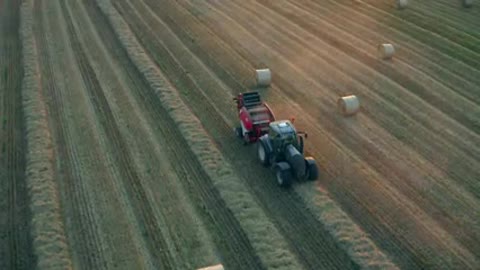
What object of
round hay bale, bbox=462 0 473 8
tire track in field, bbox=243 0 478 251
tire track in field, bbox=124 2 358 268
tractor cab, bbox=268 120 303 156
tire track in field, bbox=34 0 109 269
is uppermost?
tractor cab, bbox=268 120 303 156

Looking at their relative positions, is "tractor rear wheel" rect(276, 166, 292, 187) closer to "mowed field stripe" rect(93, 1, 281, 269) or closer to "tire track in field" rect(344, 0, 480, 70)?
"mowed field stripe" rect(93, 1, 281, 269)

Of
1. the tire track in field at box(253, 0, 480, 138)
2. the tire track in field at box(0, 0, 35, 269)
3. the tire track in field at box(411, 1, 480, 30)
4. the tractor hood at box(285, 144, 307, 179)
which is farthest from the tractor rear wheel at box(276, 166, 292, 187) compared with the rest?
the tire track in field at box(411, 1, 480, 30)

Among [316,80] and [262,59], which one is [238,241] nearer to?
[316,80]

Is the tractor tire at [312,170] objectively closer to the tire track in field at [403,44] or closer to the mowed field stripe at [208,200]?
the mowed field stripe at [208,200]

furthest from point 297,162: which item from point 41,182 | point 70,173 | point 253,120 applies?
point 41,182

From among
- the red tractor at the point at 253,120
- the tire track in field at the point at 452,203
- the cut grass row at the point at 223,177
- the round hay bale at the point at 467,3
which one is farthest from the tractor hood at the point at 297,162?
the round hay bale at the point at 467,3
